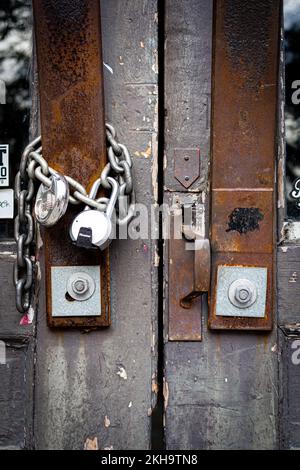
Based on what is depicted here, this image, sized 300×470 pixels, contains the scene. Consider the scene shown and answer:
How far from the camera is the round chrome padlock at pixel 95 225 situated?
100 cm

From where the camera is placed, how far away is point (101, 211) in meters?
1.02

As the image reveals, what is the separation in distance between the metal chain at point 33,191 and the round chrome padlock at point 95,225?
1.5 inches

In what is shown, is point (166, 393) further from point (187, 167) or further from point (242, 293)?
point (187, 167)

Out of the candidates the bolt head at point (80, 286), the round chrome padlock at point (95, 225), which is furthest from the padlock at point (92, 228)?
the bolt head at point (80, 286)

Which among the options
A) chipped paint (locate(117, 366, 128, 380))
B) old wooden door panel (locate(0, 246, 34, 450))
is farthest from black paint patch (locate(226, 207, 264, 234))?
old wooden door panel (locate(0, 246, 34, 450))

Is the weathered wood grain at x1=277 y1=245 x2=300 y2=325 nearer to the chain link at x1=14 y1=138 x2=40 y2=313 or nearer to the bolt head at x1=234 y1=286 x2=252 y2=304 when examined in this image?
the bolt head at x1=234 y1=286 x2=252 y2=304

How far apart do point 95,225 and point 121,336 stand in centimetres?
25

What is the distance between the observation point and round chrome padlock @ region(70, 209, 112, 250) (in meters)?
1.00

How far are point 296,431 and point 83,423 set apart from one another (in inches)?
16.3

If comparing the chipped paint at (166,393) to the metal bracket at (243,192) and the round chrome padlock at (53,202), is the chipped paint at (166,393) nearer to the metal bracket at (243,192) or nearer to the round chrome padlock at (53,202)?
the metal bracket at (243,192)

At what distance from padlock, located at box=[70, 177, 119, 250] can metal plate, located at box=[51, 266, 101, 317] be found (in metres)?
0.09

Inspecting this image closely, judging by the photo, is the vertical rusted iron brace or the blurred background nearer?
the vertical rusted iron brace
